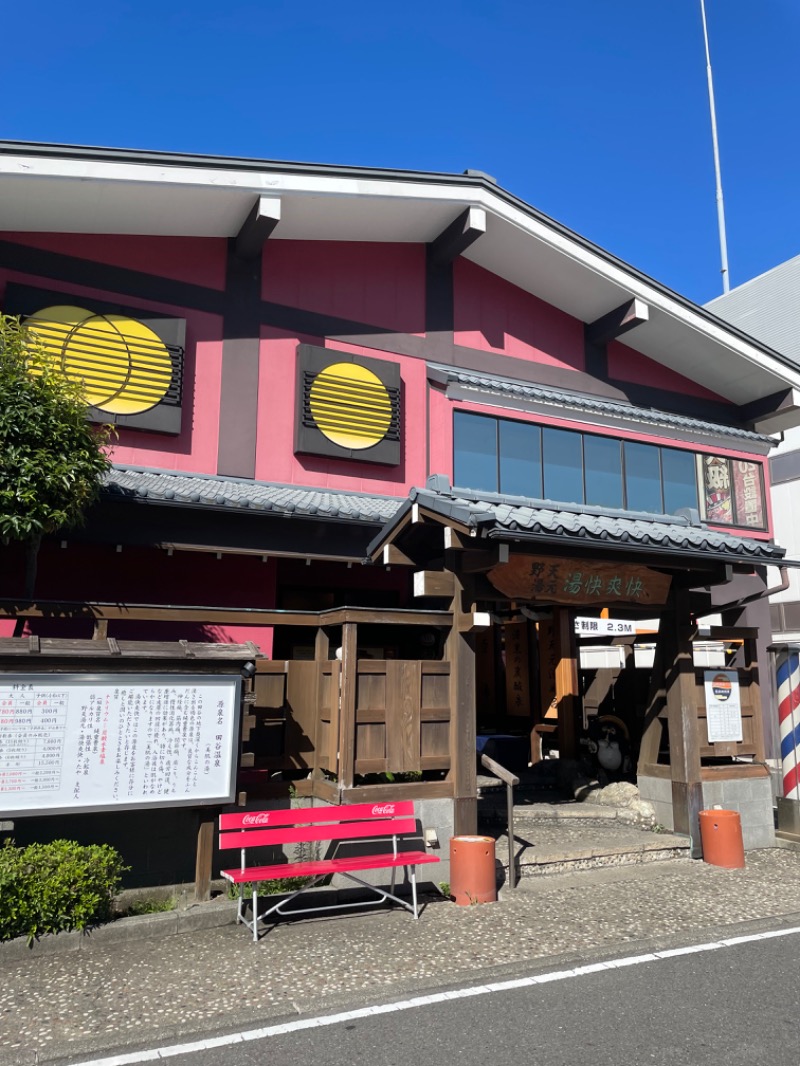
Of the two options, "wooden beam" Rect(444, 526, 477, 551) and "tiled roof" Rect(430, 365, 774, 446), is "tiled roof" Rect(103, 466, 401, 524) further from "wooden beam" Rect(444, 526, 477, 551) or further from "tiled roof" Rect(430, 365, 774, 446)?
"tiled roof" Rect(430, 365, 774, 446)

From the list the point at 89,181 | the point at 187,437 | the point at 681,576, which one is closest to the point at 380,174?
the point at 89,181

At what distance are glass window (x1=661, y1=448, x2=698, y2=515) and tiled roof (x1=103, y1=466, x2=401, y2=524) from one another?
6.03m

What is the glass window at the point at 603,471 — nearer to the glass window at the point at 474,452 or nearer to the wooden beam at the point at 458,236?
the glass window at the point at 474,452

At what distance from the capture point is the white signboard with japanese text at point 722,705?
10070mm

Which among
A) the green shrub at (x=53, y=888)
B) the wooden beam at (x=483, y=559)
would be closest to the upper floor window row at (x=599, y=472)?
the wooden beam at (x=483, y=559)

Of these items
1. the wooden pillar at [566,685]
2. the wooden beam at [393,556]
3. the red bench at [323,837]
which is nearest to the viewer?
the red bench at [323,837]

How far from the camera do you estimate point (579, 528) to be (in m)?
8.36

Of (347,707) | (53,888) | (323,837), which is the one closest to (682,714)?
(347,707)

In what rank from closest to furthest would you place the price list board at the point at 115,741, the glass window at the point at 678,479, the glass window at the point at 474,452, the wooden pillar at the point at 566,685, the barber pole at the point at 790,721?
the price list board at the point at 115,741, the barber pole at the point at 790,721, the wooden pillar at the point at 566,685, the glass window at the point at 474,452, the glass window at the point at 678,479

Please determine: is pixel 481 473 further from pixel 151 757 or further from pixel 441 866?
pixel 151 757

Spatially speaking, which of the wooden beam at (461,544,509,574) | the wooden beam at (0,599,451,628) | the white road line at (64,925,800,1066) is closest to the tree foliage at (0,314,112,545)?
the wooden beam at (0,599,451,628)

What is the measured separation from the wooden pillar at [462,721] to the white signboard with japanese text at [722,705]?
361cm

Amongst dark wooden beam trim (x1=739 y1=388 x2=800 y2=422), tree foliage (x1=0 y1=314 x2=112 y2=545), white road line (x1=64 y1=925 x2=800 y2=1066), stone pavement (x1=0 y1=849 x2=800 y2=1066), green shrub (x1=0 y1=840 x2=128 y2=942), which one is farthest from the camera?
dark wooden beam trim (x1=739 y1=388 x2=800 y2=422)

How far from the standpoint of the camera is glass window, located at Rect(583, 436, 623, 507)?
1448cm
